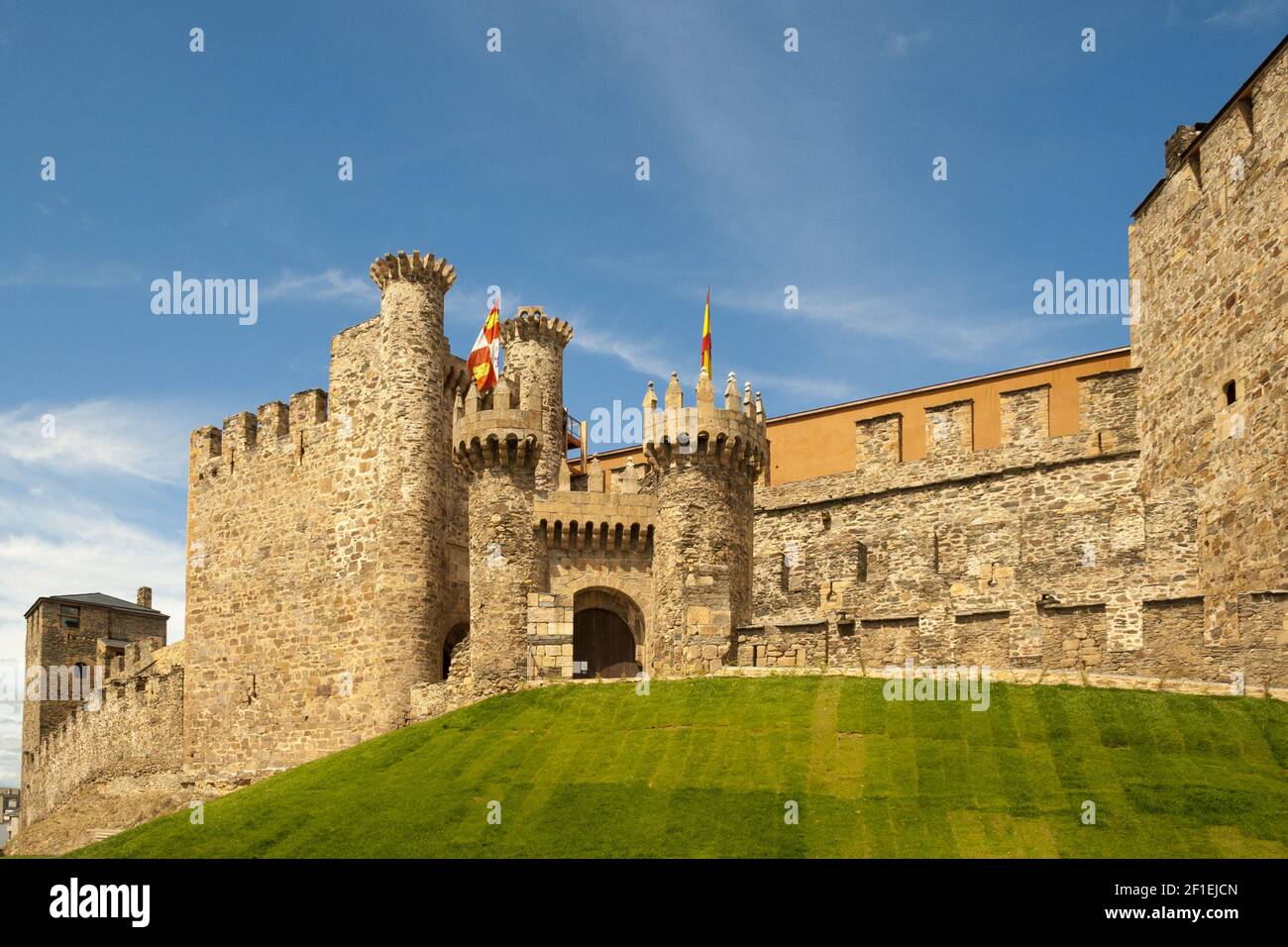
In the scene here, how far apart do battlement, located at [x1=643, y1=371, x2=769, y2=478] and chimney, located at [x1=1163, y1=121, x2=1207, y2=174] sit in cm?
1171

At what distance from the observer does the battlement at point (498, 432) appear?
37.9 metres

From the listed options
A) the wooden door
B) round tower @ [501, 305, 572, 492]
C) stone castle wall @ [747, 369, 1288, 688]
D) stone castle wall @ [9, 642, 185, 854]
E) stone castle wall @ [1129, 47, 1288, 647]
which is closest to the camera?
stone castle wall @ [1129, 47, 1288, 647]

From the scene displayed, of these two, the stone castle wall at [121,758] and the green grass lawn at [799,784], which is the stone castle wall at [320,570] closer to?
the stone castle wall at [121,758]

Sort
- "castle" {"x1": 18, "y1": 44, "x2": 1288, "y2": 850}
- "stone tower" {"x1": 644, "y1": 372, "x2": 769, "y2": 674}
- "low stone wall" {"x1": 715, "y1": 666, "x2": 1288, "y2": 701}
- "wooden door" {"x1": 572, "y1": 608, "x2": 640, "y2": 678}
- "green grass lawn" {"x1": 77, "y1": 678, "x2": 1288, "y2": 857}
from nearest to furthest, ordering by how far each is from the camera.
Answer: "green grass lawn" {"x1": 77, "y1": 678, "x2": 1288, "y2": 857}, "low stone wall" {"x1": 715, "y1": 666, "x2": 1288, "y2": 701}, "castle" {"x1": 18, "y1": 44, "x2": 1288, "y2": 850}, "stone tower" {"x1": 644, "y1": 372, "x2": 769, "y2": 674}, "wooden door" {"x1": 572, "y1": 608, "x2": 640, "y2": 678}

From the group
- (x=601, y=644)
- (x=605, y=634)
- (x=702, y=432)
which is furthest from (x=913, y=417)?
(x=601, y=644)

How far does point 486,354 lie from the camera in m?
41.1

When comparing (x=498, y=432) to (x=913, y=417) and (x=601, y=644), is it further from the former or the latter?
(x=913, y=417)

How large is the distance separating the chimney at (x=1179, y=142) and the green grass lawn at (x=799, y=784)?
14.0 meters

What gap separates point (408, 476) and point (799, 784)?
59.1 feet

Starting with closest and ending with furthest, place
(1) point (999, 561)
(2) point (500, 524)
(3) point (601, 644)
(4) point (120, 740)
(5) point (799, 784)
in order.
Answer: (5) point (799, 784) → (2) point (500, 524) → (1) point (999, 561) → (3) point (601, 644) → (4) point (120, 740)

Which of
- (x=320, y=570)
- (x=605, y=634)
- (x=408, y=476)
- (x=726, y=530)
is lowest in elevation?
(x=605, y=634)

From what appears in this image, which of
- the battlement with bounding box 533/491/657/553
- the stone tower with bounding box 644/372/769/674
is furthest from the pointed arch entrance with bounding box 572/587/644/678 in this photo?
the stone tower with bounding box 644/372/769/674

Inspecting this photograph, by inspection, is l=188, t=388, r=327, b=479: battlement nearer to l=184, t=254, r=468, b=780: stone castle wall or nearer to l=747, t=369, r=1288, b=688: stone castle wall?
l=184, t=254, r=468, b=780: stone castle wall

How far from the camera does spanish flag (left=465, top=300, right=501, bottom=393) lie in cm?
4038
